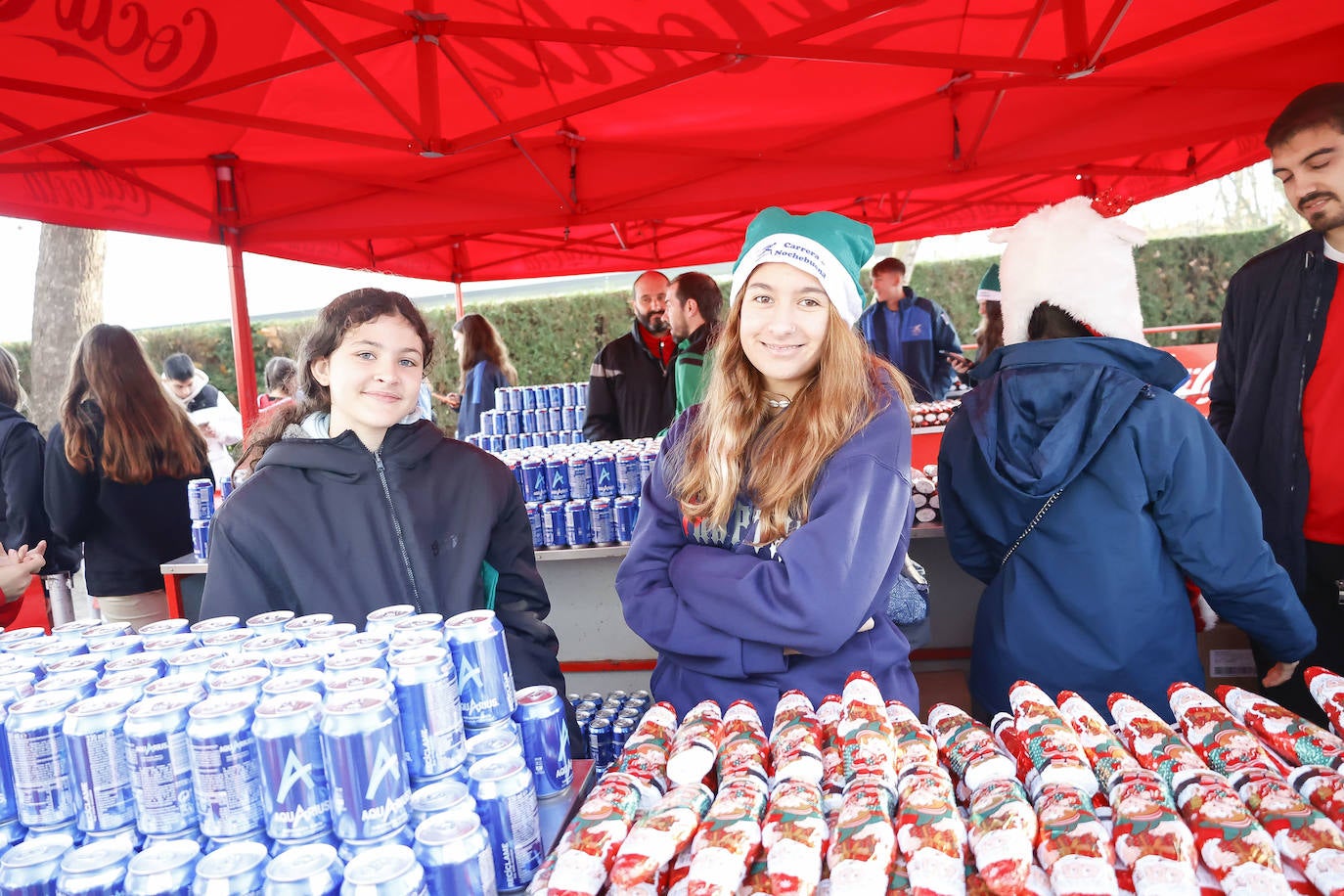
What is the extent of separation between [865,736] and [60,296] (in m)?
11.8

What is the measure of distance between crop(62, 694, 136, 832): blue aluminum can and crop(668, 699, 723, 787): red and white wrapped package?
69 cm

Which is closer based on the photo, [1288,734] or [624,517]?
[1288,734]

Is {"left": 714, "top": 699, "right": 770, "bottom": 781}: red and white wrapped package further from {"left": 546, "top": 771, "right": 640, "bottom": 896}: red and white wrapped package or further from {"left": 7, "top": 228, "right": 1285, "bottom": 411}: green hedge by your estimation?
{"left": 7, "top": 228, "right": 1285, "bottom": 411}: green hedge

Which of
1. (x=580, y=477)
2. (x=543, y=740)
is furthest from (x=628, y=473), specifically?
(x=543, y=740)

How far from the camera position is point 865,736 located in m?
1.20

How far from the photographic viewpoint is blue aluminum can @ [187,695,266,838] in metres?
0.97

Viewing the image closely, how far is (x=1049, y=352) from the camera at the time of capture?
209 centimetres

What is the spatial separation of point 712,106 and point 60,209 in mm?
3528

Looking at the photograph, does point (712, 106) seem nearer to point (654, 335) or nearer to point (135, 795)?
point (654, 335)

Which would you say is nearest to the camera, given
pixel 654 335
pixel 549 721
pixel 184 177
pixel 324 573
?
pixel 549 721

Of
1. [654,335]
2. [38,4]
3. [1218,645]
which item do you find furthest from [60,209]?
[1218,645]

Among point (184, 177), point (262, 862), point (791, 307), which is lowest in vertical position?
point (262, 862)

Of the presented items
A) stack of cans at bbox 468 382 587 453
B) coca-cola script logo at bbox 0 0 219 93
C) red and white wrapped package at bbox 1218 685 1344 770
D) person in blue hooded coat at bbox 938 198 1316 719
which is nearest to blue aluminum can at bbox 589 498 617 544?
→ person in blue hooded coat at bbox 938 198 1316 719

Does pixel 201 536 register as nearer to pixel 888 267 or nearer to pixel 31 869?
pixel 31 869
